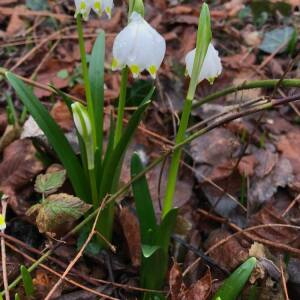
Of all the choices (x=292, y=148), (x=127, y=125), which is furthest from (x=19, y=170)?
(x=292, y=148)

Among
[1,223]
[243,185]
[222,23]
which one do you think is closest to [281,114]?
[243,185]

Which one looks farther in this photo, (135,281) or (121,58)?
(135,281)

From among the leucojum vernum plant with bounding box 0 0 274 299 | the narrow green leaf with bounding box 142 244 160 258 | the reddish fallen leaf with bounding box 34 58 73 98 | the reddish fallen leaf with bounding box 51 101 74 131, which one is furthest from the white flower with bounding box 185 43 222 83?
the reddish fallen leaf with bounding box 34 58 73 98

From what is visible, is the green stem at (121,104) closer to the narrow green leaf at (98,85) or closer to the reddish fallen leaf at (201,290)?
the narrow green leaf at (98,85)

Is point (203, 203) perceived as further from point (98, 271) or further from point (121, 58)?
point (121, 58)

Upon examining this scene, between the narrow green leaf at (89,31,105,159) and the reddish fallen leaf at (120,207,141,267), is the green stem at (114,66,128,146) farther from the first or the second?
the reddish fallen leaf at (120,207,141,267)
